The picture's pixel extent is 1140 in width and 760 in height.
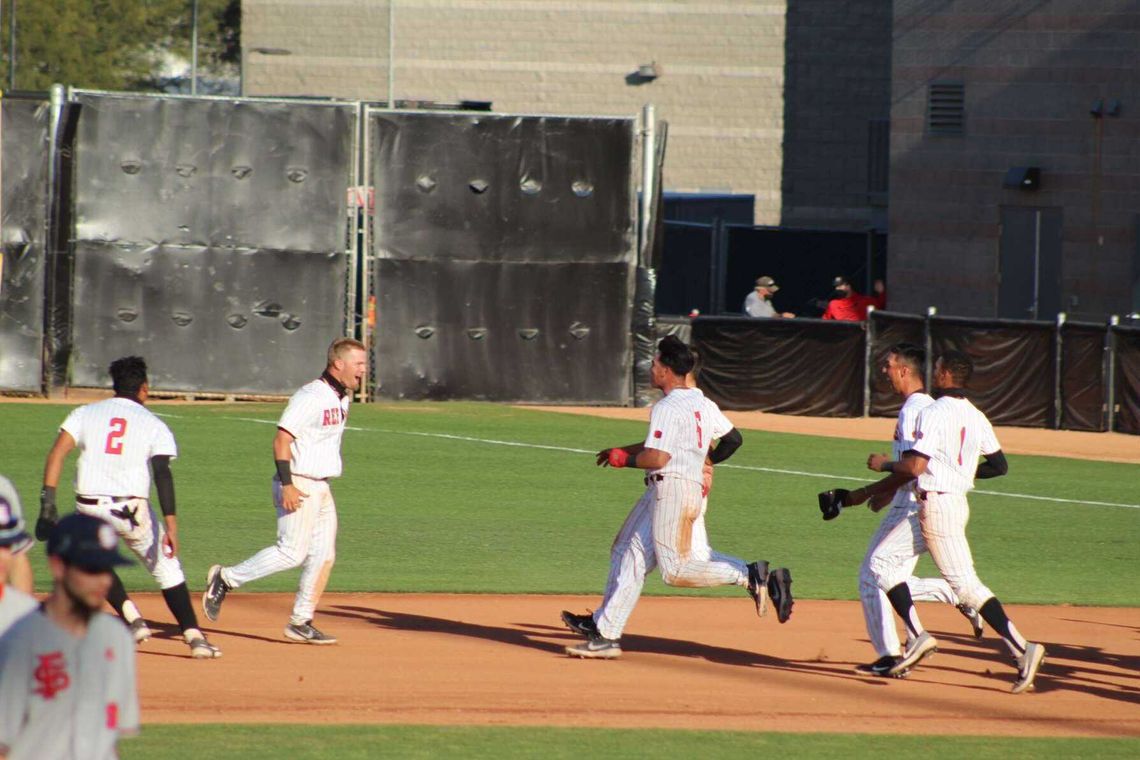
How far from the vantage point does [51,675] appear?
4707mm

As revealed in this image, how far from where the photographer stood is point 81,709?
473cm

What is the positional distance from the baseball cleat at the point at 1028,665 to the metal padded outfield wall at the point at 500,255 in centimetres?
1636

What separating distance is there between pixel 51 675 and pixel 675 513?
527 cm

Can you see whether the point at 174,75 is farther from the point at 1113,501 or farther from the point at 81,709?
the point at 81,709

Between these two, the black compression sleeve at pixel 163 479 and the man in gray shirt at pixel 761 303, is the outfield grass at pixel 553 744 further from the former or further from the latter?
the man in gray shirt at pixel 761 303

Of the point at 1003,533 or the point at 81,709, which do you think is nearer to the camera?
the point at 81,709

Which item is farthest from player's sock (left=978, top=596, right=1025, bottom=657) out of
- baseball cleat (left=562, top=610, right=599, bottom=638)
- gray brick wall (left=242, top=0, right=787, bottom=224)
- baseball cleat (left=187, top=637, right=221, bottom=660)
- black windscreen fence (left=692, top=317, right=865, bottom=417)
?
gray brick wall (left=242, top=0, right=787, bottom=224)

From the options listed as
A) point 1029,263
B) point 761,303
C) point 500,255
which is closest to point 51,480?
point 500,255

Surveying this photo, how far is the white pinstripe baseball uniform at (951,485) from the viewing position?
29.9 feet

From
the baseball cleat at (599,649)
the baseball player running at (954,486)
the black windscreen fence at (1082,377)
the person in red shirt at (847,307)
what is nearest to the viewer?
the baseball player running at (954,486)

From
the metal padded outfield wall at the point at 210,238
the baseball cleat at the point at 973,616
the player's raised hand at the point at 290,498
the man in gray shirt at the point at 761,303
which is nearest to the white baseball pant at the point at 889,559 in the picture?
the baseball cleat at the point at 973,616

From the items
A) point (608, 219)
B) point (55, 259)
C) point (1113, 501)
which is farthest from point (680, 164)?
point (1113, 501)

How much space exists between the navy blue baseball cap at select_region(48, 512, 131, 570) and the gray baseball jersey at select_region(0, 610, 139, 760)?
0.20 m

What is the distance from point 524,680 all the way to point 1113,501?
34.8 ft
